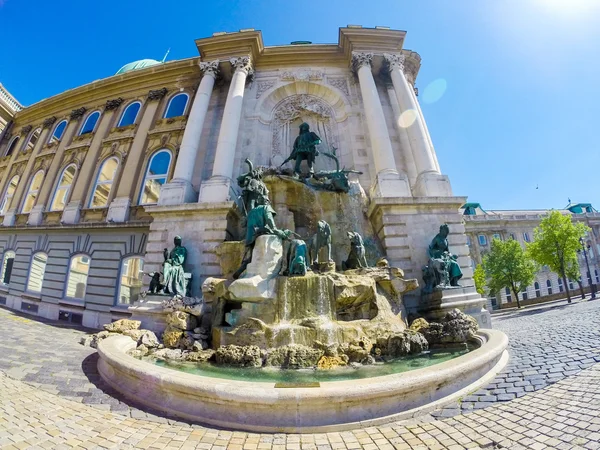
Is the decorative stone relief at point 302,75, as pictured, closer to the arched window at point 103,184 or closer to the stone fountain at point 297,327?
the stone fountain at point 297,327

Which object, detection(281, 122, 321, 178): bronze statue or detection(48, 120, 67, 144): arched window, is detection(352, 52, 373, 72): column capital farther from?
detection(48, 120, 67, 144): arched window

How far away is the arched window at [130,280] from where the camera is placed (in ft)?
44.8

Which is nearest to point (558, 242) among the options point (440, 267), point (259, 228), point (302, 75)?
point (440, 267)

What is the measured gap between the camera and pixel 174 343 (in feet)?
23.9

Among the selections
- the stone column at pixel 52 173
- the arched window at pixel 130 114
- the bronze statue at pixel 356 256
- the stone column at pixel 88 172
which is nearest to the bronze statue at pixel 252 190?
the bronze statue at pixel 356 256

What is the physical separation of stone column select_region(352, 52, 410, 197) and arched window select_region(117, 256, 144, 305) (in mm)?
11964

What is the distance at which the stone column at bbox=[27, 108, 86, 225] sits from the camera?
668 inches

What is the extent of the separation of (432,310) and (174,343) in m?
7.75

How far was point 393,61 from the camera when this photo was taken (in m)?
16.3

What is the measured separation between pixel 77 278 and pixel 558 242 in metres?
34.8

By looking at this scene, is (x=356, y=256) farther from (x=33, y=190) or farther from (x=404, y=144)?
(x=33, y=190)

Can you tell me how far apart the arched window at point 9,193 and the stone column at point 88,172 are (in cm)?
766

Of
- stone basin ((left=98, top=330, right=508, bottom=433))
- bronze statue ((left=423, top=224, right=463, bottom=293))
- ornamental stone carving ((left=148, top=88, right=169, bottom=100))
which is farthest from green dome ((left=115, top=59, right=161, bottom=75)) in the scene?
stone basin ((left=98, top=330, right=508, bottom=433))

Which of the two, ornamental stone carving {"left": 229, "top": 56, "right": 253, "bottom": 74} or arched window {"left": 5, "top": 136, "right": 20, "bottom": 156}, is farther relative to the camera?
arched window {"left": 5, "top": 136, "right": 20, "bottom": 156}
